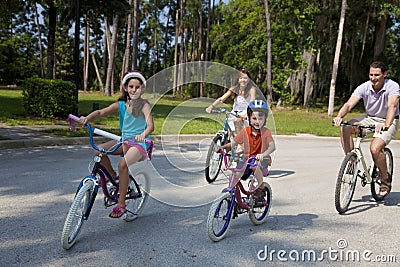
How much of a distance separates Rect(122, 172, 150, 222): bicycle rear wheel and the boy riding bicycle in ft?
3.54

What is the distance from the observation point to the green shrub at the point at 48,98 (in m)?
13.8

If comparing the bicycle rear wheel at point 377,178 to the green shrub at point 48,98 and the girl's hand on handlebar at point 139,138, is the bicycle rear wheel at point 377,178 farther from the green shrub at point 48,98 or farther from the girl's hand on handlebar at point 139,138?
the green shrub at point 48,98

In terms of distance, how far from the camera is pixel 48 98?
45.0ft

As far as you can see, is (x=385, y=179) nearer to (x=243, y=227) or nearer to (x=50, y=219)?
(x=243, y=227)

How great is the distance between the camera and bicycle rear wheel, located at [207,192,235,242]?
3.89 meters

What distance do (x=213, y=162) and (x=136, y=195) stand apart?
2.22 meters

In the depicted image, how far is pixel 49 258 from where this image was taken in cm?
345

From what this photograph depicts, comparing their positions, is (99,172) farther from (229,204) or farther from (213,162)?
(213,162)

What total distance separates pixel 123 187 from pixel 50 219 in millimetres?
1062

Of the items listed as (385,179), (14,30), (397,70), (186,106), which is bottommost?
(385,179)

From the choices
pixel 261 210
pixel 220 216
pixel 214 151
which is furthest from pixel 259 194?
pixel 214 151

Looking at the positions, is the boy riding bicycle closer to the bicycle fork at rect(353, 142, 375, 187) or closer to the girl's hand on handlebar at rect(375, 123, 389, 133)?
the bicycle fork at rect(353, 142, 375, 187)

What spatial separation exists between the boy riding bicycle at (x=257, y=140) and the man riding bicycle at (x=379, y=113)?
152 cm

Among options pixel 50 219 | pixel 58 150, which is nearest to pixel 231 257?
pixel 50 219
